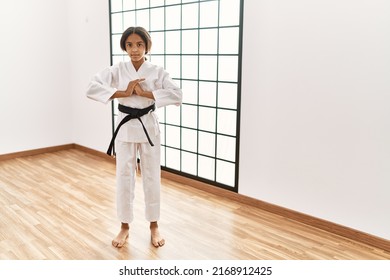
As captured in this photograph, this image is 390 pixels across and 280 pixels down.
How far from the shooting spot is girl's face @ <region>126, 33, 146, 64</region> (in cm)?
232

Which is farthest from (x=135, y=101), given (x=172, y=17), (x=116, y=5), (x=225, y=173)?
(x=116, y=5)

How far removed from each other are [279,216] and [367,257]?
0.77 meters

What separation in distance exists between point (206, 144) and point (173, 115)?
21.4 inches

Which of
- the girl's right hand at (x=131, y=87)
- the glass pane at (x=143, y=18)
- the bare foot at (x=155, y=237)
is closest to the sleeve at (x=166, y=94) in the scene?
the girl's right hand at (x=131, y=87)

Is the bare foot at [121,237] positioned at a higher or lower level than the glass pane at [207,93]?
lower

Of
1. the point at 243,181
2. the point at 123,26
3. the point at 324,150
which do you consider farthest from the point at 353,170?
the point at 123,26

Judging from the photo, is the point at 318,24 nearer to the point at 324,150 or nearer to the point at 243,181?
the point at 324,150

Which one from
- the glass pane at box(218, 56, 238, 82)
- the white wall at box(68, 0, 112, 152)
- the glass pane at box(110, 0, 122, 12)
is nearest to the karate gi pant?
the glass pane at box(218, 56, 238, 82)

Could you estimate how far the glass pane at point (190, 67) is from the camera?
3693 millimetres

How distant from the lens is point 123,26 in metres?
4.41

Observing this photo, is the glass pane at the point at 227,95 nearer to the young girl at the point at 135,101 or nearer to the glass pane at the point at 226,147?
the glass pane at the point at 226,147

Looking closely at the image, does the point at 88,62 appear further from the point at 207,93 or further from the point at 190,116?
the point at 207,93

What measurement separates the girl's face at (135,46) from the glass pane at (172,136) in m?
1.66

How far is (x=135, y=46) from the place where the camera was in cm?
234
